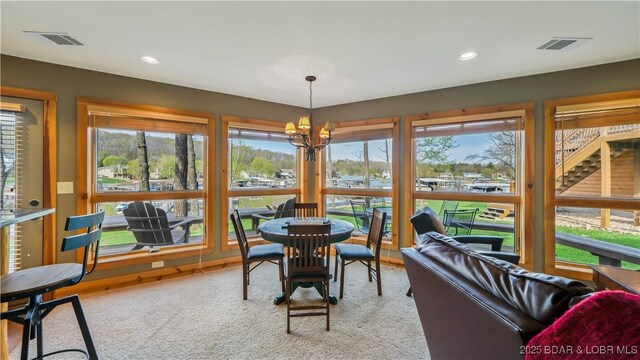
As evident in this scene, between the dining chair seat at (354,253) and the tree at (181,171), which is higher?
the tree at (181,171)

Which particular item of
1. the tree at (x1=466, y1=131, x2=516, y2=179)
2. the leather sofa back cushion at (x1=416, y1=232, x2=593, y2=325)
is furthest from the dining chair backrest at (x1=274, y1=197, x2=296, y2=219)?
the leather sofa back cushion at (x1=416, y1=232, x2=593, y2=325)

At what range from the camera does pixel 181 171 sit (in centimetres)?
366

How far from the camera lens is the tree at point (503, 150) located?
11.0ft

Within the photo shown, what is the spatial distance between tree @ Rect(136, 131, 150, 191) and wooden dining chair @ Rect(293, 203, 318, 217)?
1.96m

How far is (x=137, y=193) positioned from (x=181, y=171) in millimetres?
586

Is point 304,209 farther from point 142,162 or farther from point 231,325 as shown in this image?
point 142,162

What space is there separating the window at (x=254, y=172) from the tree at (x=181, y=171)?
1.65 ft

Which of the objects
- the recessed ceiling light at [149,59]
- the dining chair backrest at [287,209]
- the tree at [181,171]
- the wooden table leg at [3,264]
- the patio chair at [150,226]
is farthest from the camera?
the dining chair backrest at [287,209]

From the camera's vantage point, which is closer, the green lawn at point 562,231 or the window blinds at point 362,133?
the green lawn at point 562,231

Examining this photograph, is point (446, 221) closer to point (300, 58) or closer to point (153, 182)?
point (300, 58)

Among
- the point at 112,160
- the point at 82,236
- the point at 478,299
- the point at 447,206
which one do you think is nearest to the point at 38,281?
the point at 82,236

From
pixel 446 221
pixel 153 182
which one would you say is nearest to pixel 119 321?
pixel 153 182

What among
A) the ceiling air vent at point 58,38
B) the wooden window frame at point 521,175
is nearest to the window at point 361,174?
the wooden window frame at point 521,175

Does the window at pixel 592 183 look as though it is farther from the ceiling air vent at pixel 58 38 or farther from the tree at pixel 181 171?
the ceiling air vent at pixel 58 38
